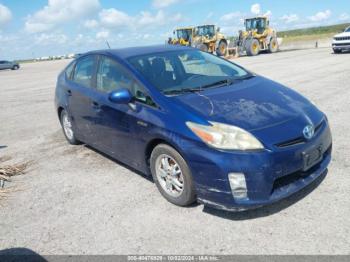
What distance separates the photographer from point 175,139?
368cm

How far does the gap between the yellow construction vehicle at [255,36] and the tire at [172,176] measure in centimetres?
2545

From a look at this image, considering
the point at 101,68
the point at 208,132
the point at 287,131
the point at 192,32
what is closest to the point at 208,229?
the point at 208,132

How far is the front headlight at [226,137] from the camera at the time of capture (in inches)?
133

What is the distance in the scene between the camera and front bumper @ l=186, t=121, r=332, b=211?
333cm

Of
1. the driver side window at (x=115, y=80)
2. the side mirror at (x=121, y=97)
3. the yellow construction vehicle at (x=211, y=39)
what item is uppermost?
the yellow construction vehicle at (x=211, y=39)

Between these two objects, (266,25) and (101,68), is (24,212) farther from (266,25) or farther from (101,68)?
(266,25)

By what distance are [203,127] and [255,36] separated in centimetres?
2678

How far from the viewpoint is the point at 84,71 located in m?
5.69

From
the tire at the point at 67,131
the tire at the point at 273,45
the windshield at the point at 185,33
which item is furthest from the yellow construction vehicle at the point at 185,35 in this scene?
the tire at the point at 67,131

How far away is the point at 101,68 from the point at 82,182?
5.11 ft

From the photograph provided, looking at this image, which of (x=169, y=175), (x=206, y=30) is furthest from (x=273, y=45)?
(x=169, y=175)

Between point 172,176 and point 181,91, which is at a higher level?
point 181,91

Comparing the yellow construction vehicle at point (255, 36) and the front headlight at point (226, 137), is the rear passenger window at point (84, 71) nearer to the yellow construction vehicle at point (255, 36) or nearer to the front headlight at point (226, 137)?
the front headlight at point (226, 137)

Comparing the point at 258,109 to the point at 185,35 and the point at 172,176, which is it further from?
the point at 185,35
